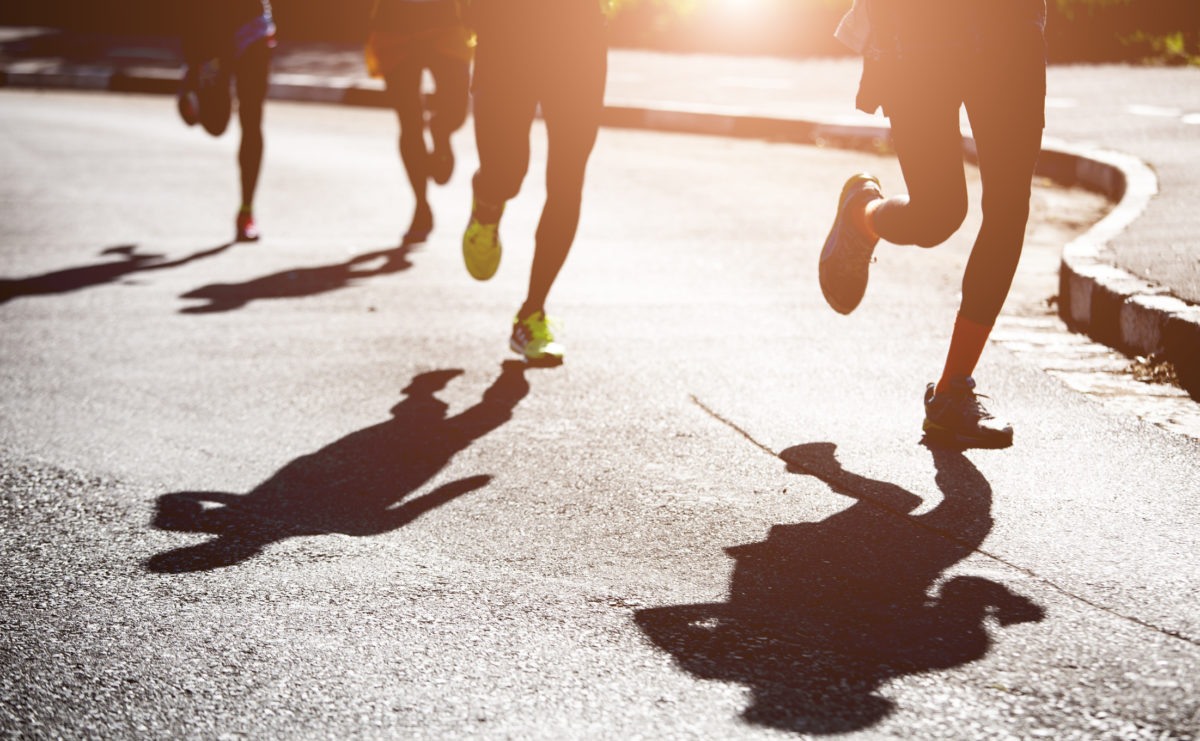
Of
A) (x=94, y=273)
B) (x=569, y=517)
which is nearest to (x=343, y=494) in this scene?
(x=569, y=517)

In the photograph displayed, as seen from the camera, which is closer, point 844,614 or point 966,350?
point 844,614

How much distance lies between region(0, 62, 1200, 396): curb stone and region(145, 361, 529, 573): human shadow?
2.07 meters

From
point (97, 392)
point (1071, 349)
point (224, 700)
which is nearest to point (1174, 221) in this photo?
point (1071, 349)

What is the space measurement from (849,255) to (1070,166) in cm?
495

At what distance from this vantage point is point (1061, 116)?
10266 millimetres

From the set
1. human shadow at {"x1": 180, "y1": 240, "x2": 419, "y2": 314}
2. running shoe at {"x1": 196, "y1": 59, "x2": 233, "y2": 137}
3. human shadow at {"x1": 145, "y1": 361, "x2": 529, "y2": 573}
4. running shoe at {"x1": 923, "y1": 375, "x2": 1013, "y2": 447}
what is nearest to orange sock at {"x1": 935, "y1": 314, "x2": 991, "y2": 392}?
running shoe at {"x1": 923, "y1": 375, "x2": 1013, "y2": 447}

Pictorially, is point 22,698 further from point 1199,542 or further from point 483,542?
point 1199,542

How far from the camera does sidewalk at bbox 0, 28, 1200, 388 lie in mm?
4852

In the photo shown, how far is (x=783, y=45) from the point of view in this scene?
16.8 m

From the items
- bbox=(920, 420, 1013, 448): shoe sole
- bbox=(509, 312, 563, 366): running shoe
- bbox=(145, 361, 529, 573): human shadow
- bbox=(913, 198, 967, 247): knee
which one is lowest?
bbox=(145, 361, 529, 573): human shadow

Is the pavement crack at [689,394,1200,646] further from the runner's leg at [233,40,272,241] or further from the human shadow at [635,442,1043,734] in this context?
the runner's leg at [233,40,272,241]

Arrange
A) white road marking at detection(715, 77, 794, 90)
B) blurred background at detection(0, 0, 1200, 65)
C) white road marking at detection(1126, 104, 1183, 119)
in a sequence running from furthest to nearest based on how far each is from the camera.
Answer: blurred background at detection(0, 0, 1200, 65) < white road marking at detection(715, 77, 794, 90) < white road marking at detection(1126, 104, 1183, 119)

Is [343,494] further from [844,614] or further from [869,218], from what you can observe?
[869,218]

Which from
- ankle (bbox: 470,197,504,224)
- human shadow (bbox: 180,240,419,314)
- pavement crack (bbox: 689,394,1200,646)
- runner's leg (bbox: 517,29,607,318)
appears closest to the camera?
pavement crack (bbox: 689,394,1200,646)
